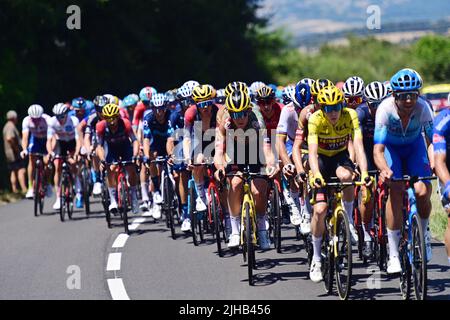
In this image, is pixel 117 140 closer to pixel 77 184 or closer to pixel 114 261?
pixel 77 184

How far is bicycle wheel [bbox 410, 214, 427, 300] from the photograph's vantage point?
8227mm

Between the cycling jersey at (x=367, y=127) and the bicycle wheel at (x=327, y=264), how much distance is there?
209 cm

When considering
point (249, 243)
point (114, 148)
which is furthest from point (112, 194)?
point (249, 243)

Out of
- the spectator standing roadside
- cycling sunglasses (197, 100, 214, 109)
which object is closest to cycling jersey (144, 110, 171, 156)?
cycling sunglasses (197, 100, 214, 109)

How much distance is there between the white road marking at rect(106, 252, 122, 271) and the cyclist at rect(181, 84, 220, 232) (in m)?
1.20

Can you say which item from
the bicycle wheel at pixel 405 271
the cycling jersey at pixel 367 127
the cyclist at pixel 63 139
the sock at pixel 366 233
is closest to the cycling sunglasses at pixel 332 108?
the bicycle wheel at pixel 405 271

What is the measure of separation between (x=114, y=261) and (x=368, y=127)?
3.44 metres

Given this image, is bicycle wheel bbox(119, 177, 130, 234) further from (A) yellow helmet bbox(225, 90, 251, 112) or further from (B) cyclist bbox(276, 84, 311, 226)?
(A) yellow helmet bbox(225, 90, 251, 112)

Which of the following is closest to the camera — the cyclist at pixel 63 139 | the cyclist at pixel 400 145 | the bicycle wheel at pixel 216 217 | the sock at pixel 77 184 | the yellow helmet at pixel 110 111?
the cyclist at pixel 400 145

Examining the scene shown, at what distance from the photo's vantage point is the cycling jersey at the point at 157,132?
50.6ft

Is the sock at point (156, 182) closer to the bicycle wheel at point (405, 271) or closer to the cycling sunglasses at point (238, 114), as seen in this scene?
the cycling sunglasses at point (238, 114)

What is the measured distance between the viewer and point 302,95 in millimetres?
11664

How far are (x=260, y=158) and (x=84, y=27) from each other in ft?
87.4

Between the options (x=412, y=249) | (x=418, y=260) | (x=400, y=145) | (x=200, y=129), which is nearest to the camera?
(x=418, y=260)
